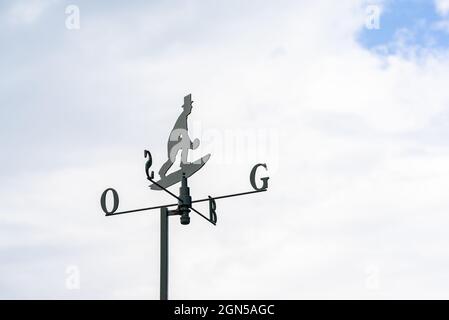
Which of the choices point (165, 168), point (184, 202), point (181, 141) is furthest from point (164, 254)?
point (181, 141)

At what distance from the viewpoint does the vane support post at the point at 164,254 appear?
569 cm

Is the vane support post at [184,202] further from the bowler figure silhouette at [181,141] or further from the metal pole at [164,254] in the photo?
the bowler figure silhouette at [181,141]

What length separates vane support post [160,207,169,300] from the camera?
5.69 metres

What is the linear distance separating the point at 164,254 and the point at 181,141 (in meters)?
Result: 1.06

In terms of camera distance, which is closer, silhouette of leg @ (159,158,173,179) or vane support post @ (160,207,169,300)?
vane support post @ (160,207,169,300)

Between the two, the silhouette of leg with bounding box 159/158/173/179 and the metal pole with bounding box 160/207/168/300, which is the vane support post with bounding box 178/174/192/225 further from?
the silhouette of leg with bounding box 159/158/173/179

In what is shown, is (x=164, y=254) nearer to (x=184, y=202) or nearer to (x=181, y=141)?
(x=184, y=202)

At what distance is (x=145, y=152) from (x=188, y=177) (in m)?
0.58

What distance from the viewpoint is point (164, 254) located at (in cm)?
588

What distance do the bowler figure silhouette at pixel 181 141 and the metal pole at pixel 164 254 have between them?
0.48 metres

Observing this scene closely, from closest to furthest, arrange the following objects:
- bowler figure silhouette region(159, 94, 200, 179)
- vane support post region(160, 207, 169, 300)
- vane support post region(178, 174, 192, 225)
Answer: vane support post region(160, 207, 169, 300), vane support post region(178, 174, 192, 225), bowler figure silhouette region(159, 94, 200, 179)
